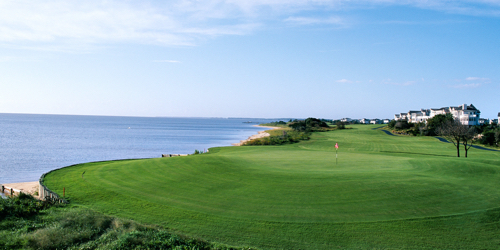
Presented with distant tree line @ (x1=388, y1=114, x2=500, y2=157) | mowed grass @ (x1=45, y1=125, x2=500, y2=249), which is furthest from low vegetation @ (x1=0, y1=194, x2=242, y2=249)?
distant tree line @ (x1=388, y1=114, x2=500, y2=157)

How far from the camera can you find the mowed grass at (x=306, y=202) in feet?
38.3

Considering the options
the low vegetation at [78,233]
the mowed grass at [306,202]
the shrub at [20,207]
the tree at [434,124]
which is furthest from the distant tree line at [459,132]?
the shrub at [20,207]

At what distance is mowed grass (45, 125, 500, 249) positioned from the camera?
1169 cm

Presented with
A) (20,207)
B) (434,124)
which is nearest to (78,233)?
(20,207)

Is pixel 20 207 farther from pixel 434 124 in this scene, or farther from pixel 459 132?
pixel 434 124

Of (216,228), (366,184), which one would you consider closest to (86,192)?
(216,228)

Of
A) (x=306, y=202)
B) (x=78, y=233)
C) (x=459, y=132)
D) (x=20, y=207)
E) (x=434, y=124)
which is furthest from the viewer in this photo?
(x=434, y=124)

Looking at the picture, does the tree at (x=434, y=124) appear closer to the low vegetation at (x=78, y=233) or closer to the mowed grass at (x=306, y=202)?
the mowed grass at (x=306, y=202)

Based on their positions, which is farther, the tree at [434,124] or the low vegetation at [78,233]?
the tree at [434,124]

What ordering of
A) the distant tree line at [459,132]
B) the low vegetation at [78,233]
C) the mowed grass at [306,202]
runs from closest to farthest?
the low vegetation at [78,233] < the mowed grass at [306,202] < the distant tree line at [459,132]

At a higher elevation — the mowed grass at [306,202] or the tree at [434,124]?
the tree at [434,124]

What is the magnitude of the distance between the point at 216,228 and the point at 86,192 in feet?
29.3

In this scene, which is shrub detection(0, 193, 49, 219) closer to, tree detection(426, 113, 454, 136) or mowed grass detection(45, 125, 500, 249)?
mowed grass detection(45, 125, 500, 249)

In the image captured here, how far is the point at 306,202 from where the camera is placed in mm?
14797
